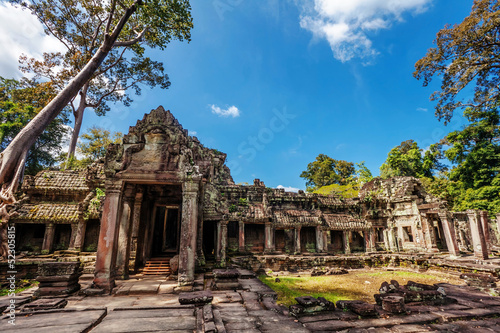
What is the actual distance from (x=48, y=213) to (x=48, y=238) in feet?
5.35

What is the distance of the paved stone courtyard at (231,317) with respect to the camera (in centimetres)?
405

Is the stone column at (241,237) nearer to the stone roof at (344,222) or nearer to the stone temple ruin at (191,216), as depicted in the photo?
the stone temple ruin at (191,216)

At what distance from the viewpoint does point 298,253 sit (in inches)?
734

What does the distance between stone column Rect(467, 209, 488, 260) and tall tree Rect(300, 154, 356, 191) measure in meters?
27.3

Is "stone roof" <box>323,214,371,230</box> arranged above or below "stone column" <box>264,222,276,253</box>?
above

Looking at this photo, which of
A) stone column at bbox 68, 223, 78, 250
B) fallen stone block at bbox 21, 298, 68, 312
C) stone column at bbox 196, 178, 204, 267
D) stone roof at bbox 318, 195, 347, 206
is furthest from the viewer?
stone roof at bbox 318, 195, 347, 206

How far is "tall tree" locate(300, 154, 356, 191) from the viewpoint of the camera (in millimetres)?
44062

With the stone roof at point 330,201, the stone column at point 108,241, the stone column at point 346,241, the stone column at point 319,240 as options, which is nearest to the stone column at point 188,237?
the stone column at point 108,241

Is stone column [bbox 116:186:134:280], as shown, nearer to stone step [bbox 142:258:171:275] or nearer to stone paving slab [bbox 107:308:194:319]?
stone step [bbox 142:258:171:275]

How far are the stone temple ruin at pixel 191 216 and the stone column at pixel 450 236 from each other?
8 cm

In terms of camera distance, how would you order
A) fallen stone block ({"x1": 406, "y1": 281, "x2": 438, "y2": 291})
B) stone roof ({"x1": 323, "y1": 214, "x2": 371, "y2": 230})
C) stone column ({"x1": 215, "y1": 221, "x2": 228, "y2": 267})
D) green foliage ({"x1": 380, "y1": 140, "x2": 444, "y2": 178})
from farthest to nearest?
green foliage ({"x1": 380, "y1": 140, "x2": 444, "y2": 178}) < stone roof ({"x1": 323, "y1": 214, "x2": 371, "y2": 230}) < stone column ({"x1": 215, "y1": 221, "x2": 228, "y2": 267}) < fallen stone block ({"x1": 406, "y1": 281, "x2": 438, "y2": 291})

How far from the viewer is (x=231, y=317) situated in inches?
185

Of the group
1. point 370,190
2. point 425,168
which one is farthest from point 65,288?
point 425,168

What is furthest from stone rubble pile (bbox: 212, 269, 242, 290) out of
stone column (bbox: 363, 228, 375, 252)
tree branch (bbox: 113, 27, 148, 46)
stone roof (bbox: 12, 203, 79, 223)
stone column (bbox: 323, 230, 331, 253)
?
stone column (bbox: 363, 228, 375, 252)
